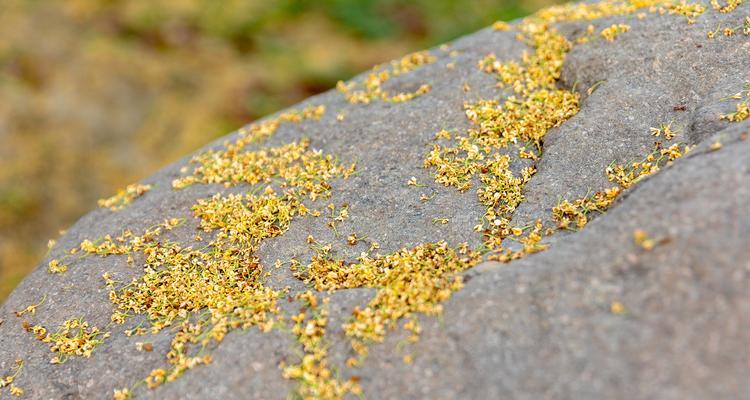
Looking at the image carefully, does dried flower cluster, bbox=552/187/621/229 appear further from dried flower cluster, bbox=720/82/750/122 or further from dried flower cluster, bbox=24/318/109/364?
dried flower cluster, bbox=24/318/109/364

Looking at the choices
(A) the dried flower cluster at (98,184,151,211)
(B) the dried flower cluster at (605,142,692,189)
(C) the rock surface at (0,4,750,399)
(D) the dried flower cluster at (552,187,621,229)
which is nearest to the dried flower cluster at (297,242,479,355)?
(C) the rock surface at (0,4,750,399)

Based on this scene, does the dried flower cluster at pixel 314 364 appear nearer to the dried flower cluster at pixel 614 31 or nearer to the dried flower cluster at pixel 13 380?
the dried flower cluster at pixel 13 380

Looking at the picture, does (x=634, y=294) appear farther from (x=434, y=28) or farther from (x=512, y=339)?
(x=434, y=28)

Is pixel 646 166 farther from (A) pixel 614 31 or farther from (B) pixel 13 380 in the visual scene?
(B) pixel 13 380

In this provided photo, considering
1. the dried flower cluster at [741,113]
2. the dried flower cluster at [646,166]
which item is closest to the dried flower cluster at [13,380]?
the dried flower cluster at [646,166]

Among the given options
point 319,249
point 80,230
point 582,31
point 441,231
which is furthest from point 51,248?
point 582,31

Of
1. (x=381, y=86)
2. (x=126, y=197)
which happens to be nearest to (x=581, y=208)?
(x=381, y=86)
